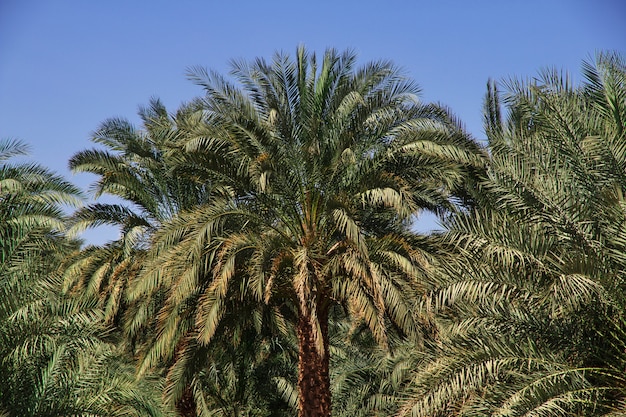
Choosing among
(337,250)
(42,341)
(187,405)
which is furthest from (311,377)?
(42,341)

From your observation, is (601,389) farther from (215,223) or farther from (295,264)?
(215,223)

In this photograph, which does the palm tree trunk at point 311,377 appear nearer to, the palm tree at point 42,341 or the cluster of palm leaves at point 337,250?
the cluster of palm leaves at point 337,250

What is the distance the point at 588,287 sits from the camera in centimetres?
903

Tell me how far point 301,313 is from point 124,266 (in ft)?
15.5

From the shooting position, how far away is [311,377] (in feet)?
44.3

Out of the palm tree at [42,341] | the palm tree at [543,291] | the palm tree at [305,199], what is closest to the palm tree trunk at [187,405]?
the palm tree at [305,199]

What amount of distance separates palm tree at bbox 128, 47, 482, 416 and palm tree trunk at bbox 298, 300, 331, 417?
0.02 m

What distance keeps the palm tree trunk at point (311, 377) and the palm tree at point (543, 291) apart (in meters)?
3.26

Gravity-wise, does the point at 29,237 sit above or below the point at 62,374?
above

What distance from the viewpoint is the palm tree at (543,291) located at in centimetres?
945

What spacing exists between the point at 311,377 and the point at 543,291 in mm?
5042

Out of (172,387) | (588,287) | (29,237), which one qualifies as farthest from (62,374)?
(588,287)

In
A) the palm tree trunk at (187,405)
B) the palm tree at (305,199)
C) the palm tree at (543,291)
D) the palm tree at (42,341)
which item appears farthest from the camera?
the palm tree trunk at (187,405)

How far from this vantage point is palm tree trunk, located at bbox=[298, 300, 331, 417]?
13.5 meters
